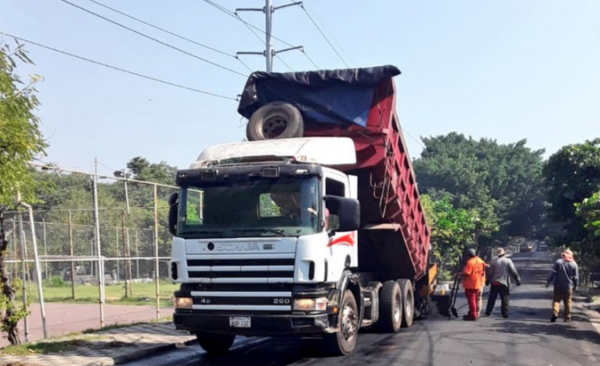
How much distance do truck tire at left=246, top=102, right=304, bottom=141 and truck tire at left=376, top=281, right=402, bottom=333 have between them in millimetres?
3570

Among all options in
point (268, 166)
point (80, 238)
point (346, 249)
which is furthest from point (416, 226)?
point (80, 238)

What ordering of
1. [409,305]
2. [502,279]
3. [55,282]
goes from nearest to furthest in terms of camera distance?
[409,305], [502,279], [55,282]

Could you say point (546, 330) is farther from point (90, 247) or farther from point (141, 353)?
point (90, 247)

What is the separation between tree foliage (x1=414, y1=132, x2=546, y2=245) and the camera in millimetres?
48312

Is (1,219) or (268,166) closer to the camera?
(268,166)

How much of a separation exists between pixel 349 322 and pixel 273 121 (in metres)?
3.49

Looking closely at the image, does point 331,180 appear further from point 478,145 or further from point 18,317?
point 478,145

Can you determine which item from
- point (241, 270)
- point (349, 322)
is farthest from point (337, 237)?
point (241, 270)

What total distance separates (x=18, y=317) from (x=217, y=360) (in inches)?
125

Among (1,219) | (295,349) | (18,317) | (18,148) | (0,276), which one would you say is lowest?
(295,349)

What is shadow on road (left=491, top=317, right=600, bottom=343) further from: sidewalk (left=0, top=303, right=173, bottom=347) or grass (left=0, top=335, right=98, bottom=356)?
sidewalk (left=0, top=303, right=173, bottom=347)

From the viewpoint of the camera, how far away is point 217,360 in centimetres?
957

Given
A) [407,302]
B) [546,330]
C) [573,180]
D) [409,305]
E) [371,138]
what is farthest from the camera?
[573,180]

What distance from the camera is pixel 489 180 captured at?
5209cm
